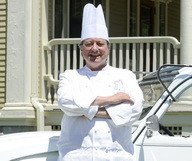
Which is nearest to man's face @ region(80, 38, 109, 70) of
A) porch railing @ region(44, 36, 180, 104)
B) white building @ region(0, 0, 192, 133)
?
white building @ region(0, 0, 192, 133)

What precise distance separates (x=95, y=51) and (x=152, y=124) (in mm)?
729

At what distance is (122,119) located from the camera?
4.30m

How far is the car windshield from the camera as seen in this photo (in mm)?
5105

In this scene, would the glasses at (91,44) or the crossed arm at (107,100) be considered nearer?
the crossed arm at (107,100)

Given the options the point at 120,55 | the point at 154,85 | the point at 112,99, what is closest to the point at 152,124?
the point at 112,99

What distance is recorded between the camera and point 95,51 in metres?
4.49

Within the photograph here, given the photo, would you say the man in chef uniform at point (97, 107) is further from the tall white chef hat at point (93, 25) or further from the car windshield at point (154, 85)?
the car windshield at point (154, 85)

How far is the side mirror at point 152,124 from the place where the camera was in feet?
15.4

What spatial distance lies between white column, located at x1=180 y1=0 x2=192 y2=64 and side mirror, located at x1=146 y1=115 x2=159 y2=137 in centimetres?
633

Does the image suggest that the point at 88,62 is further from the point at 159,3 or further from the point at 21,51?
the point at 159,3

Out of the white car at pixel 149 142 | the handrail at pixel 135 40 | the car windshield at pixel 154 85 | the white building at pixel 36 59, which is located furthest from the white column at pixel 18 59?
the white car at pixel 149 142

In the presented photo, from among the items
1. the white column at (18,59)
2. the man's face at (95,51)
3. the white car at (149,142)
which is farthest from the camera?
the white column at (18,59)

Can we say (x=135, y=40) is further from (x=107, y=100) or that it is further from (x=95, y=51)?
(x=107, y=100)

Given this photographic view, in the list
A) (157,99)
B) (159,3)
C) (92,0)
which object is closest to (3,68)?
(92,0)
